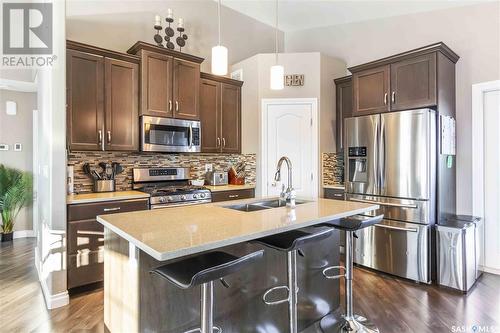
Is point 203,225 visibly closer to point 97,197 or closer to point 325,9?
point 97,197

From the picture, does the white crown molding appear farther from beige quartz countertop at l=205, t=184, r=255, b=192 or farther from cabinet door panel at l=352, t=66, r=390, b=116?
cabinet door panel at l=352, t=66, r=390, b=116

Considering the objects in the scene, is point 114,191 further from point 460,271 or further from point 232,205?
point 460,271

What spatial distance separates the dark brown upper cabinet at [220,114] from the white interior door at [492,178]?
3119 millimetres

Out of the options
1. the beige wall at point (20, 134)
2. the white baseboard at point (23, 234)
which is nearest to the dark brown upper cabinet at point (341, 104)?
the beige wall at point (20, 134)

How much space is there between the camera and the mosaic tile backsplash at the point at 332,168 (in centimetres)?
439

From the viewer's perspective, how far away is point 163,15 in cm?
415

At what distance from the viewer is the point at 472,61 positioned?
3.57 m

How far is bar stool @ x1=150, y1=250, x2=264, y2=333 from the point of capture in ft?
4.33

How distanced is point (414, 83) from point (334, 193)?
66.4 inches

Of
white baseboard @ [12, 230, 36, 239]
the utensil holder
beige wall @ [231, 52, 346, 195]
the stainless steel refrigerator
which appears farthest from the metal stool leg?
white baseboard @ [12, 230, 36, 239]

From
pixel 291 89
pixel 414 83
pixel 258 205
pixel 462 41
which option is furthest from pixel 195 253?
pixel 462 41

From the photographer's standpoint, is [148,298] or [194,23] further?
[194,23]

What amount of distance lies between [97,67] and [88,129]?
671 mm

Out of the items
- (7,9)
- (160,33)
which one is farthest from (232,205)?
(7,9)
